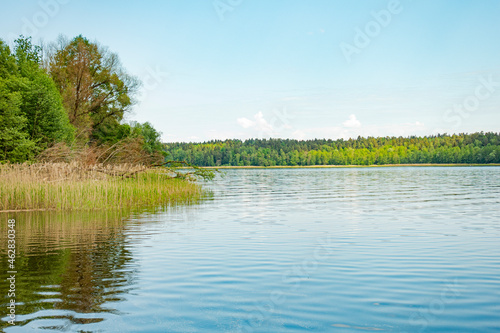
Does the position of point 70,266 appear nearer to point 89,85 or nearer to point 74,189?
point 74,189

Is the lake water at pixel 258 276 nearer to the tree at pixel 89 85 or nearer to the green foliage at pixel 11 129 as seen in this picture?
the green foliage at pixel 11 129

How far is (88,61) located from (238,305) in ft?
171

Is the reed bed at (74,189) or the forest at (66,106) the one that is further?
the forest at (66,106)

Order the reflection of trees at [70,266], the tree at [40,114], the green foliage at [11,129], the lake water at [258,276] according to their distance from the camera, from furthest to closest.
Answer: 1. the tree at [40,114]
2. the green foliage at [11,129]
3. the reflection of trees at [70,266]
4. the lake water at [258,276]

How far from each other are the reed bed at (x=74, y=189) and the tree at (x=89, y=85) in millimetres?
23318

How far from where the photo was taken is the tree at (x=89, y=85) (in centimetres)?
5181

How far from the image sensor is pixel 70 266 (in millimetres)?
9977

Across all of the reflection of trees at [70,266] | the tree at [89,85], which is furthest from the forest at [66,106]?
the reflection of trees at [70,266]

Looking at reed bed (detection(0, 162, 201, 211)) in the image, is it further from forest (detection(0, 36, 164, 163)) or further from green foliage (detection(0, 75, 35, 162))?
green foliage (detection(0, 75, 35, 162))

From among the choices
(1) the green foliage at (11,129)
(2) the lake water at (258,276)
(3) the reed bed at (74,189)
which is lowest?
(2) the lake water at (258,276)

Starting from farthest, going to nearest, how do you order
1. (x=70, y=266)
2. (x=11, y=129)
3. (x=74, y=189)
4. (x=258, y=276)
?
(x=11, y=129) → (x=74, y=189) → (x=70, y=266) → (x=258, y=276)

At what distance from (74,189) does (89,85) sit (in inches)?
1357

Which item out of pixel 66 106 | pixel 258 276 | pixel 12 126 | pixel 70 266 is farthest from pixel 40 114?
pixel 258 276

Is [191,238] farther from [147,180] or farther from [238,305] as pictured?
[147,180]
